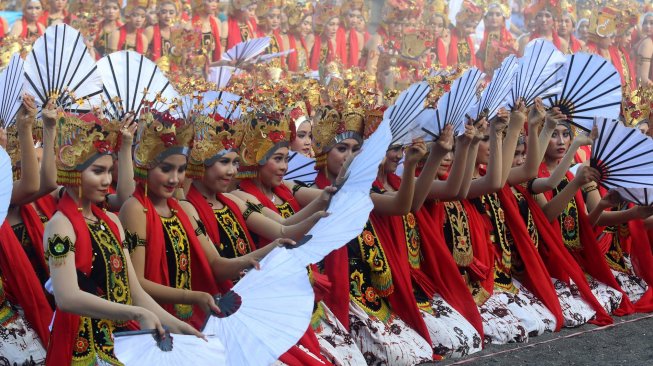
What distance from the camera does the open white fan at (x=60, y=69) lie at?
486 cm

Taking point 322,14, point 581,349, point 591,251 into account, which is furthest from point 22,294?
point 322,14

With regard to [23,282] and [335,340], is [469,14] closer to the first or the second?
[335,340]

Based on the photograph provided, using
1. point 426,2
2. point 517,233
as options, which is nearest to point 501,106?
point 517,233

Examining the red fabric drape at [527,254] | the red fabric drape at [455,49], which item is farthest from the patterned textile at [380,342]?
the red fabric drape at [455,49]

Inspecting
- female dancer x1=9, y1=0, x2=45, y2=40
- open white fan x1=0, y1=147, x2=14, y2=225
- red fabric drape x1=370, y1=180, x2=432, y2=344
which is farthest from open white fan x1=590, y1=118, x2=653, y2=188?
female dancer x1=9, y1=0, x2=45, y2=40

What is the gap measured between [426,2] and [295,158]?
11.7 metres

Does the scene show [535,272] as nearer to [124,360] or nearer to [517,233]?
[517,233]

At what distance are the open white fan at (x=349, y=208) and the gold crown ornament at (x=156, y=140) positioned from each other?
0.58m

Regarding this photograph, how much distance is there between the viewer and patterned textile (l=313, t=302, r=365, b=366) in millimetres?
4590

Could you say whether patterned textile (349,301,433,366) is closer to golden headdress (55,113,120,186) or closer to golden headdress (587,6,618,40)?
golden headdress (55,113,120,186)

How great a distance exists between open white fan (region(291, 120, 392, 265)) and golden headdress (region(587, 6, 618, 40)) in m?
13.0

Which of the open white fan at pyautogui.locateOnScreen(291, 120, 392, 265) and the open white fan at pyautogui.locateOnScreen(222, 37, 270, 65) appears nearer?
the open white fan at pyautogui.locateOnScreen(291, 120, 392, 265)

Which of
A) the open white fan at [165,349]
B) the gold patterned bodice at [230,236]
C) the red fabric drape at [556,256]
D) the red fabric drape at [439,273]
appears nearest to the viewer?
the open white fan at [165,349]

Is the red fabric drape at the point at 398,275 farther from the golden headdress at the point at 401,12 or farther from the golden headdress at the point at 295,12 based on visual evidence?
the golden headdress at the point at 401,12
